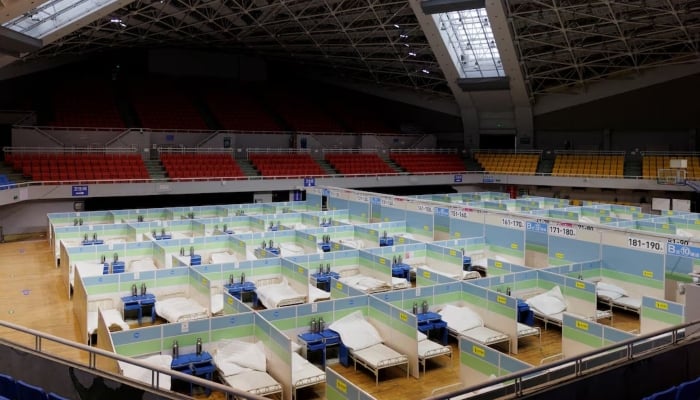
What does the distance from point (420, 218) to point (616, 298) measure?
23.3 ft

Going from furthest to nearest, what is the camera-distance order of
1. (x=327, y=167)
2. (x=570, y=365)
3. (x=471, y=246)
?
(x=327, y=167)
(x=471, y=246)
(x=570, y=365)

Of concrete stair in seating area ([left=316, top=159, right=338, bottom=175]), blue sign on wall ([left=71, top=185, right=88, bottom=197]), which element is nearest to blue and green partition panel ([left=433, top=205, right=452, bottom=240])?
concrete stair in seating area ([left=316, top=159, right=338, bottom=175])

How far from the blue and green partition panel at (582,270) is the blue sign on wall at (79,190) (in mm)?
18772

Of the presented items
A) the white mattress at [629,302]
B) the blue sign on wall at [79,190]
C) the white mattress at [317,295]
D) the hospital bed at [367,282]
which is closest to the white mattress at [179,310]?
the white mattress at [317,295]

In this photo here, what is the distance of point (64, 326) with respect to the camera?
38.5ft

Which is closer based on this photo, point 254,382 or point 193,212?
point 254,382

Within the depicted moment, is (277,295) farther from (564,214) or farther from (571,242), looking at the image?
(564,214)

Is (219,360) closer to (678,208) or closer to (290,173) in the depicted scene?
(290,173)

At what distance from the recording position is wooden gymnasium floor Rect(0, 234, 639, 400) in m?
9.39

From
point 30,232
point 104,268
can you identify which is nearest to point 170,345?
point 104,268

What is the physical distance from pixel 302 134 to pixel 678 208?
2028 cm

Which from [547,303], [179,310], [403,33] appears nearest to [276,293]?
[179,310]

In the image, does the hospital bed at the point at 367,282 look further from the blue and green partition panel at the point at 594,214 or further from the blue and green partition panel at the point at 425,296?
the blue and green partition panel at the point at 594,214

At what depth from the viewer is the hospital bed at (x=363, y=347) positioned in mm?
9586
